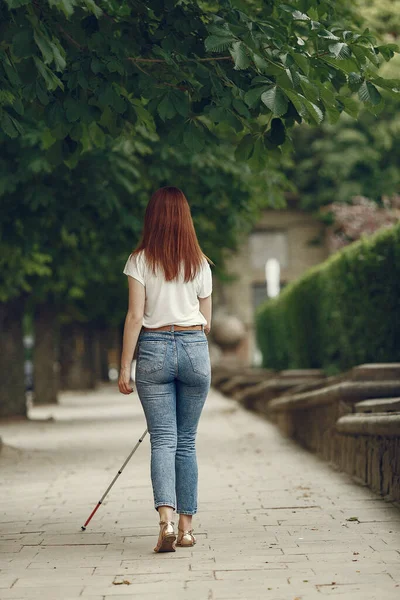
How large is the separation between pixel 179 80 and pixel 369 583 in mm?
3608

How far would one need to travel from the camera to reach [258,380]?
80.5 feet

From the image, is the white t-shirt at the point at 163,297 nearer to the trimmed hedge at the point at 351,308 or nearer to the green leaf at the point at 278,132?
the green leaf at the point at 278,132

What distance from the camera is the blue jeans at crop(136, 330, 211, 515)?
6.25 m

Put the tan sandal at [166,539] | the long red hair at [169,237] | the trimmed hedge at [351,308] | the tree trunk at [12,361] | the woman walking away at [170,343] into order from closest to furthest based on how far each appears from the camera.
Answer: the tan sandal at [166,539]
the woman walking away at [170,343]
the long red hair at [169,237]
the trimmed hedge at [351,308]
the tree trunk at [12,361]

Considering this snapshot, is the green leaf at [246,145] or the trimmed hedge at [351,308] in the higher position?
the green leaf at [246,145]

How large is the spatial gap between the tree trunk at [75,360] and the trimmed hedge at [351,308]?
19.3 m

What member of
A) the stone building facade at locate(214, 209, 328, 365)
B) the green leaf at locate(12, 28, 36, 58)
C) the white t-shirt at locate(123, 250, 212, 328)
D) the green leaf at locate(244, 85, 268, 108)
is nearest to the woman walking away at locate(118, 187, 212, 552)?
the white t-shirt at locate(123, 250, 212, 328)

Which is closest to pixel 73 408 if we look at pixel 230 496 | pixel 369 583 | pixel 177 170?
pixel 177 170

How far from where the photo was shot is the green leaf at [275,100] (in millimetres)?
6180

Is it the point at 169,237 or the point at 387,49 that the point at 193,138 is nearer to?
the point at 169,237

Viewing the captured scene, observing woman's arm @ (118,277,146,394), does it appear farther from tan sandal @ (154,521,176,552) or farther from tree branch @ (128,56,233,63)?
tree branch @ (128,56,233,63)

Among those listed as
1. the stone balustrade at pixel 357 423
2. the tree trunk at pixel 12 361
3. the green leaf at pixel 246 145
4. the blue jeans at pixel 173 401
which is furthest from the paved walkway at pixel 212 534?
the tree trunk at pixel 12 361

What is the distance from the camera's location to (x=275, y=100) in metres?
6.23

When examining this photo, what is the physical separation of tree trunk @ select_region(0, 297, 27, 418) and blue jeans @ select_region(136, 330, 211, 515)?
1557cm
